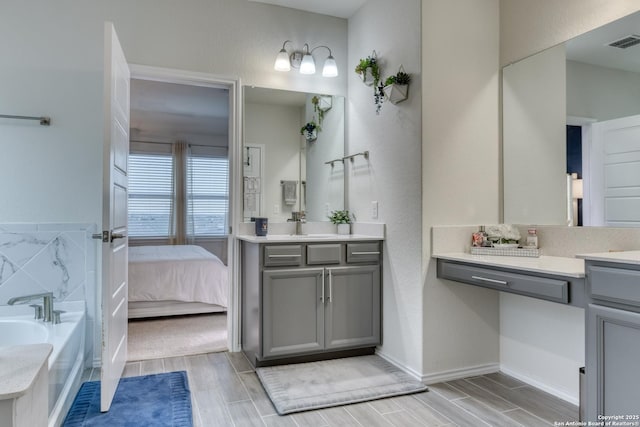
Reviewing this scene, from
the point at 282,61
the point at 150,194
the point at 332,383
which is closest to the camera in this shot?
the point at 332,383

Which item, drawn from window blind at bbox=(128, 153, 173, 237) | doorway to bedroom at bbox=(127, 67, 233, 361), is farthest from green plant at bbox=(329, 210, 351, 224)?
window blind at bbox=(128, 153, 173, 237)

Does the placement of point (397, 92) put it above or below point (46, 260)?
above

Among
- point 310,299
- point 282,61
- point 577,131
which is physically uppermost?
point 282,61

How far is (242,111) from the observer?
3.28 m

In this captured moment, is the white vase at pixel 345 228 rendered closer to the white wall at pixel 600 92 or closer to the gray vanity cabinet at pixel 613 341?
the white wall at pixel 600 92

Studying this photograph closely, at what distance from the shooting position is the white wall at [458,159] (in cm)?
262

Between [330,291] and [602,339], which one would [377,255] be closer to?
[330,291]

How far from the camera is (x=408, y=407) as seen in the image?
228cm

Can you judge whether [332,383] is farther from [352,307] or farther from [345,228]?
[345,228]

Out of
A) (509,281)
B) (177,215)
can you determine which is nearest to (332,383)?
(509,281)

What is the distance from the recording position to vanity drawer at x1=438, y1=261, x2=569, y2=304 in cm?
187

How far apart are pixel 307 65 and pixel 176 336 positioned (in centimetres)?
259

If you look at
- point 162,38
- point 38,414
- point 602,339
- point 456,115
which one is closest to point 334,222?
point 456,115

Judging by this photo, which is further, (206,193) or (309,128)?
(206,193)
